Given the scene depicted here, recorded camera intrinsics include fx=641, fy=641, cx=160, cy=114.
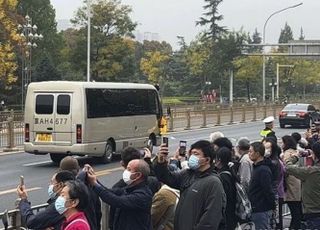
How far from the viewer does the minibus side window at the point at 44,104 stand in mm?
19344

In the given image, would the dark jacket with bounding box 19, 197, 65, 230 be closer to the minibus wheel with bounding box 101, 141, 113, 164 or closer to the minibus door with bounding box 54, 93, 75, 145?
the minibus door with bounding box 54, 93, 75, 145

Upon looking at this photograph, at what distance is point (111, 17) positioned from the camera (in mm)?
55906

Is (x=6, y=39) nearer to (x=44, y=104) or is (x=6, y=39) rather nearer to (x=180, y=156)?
(x=44, y=104)

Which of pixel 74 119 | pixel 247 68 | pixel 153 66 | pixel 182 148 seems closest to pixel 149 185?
pixel 182 148

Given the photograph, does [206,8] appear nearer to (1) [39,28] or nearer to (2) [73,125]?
(1) [39,28]

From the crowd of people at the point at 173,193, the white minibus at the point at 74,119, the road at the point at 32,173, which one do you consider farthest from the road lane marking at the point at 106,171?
the crowd of people at the point at 173,193

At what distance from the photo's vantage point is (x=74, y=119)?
19.0 m

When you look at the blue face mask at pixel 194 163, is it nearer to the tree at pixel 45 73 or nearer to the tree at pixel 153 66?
the tree at pixel 45 73

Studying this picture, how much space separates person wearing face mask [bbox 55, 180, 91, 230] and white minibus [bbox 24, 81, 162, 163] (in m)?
14.1

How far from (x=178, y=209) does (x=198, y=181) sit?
1.07 ft

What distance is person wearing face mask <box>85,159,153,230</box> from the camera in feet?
Answer: 19.4

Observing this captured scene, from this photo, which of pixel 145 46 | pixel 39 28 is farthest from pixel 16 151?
pixel 145 46

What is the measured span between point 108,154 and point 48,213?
1517 cm

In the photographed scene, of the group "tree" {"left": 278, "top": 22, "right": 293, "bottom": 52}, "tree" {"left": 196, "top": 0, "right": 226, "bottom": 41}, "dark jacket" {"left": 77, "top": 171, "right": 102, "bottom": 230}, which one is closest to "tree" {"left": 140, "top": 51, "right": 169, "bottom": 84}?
"tree" {"left": 196, "top": 0, "right": 226, "bottom": 41}
